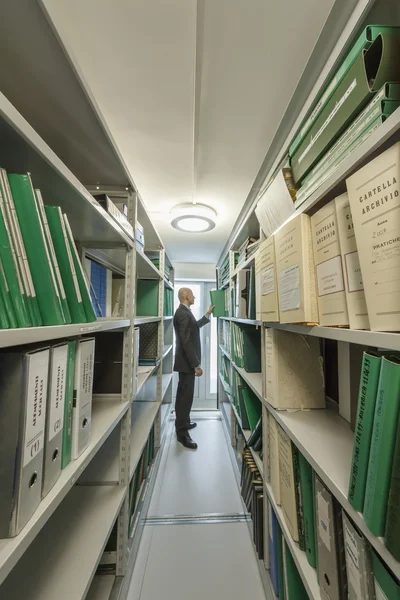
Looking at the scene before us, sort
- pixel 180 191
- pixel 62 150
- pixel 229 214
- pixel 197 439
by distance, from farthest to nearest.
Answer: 1. pixel 197 439
2. pixel 229 214
3. pixel 180 191
4. pixel 62 150

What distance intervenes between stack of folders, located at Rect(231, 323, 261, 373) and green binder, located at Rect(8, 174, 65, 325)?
1377 millimetres

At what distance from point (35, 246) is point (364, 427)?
765mm

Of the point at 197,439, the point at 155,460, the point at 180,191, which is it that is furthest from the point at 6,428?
the point at 197,439

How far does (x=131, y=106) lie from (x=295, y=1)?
2.26ft

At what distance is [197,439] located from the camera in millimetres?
2564

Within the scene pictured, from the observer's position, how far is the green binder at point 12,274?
46 centimetres

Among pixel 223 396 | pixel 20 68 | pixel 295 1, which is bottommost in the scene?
pixel 223 396

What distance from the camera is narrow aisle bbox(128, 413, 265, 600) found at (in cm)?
115

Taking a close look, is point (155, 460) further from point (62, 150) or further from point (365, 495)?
point (62, 150)

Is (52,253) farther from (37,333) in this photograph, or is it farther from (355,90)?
(355,90)

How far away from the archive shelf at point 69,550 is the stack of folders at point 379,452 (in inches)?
30.1

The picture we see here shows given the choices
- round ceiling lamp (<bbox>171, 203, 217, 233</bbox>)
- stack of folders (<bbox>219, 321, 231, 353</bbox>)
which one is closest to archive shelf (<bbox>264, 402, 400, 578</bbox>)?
stack of folders (<bbox>219, 321, 231, 353</bbox>)

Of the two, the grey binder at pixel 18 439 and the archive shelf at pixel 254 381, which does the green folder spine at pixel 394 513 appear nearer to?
the grey binder at pixel 18 439

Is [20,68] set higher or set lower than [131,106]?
lower
